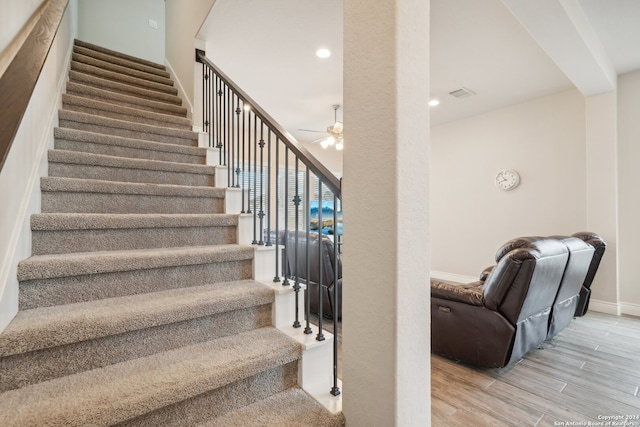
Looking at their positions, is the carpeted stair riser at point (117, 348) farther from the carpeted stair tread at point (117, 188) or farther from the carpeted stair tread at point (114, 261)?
the carpeted stair tread at point (117, 188)

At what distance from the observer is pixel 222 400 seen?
1.21 meters

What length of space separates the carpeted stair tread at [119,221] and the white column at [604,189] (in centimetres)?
450

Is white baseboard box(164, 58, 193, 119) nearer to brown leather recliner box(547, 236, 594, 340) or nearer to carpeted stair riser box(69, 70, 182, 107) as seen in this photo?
carpeted stair riser box(69, 70, 182, 107)

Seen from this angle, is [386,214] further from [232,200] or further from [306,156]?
[232,200]

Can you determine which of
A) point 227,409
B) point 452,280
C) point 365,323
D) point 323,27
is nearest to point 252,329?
point 227,409

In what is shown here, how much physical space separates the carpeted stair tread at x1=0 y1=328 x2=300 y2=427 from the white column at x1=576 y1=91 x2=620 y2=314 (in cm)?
443

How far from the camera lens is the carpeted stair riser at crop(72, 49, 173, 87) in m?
3.68

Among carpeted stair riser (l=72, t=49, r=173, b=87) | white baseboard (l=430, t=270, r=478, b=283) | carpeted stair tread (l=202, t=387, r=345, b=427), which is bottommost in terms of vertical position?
white baseboard (l=430, t=270, r=478, b=283)

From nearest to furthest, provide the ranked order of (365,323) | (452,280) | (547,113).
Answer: (365,323) → (547,113) → (452,280)

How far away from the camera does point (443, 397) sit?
194 centimetres

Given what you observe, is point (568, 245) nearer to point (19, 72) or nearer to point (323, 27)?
point (323, 27)

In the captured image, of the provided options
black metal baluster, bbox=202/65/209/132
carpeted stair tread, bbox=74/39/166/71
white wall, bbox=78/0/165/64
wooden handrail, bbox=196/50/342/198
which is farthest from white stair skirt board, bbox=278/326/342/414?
white wall, bbox=78/0/165/64

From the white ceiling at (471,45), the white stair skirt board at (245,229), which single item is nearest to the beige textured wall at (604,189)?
the white ceiling at (471,45)

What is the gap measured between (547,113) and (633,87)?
0.88m
